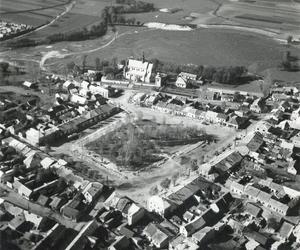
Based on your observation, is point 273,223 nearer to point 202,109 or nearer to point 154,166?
point 154,166

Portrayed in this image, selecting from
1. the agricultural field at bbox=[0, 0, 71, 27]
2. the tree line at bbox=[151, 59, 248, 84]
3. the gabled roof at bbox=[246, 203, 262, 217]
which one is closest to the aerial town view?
the gabled roof at bbox=[246, 203, 262, 217]

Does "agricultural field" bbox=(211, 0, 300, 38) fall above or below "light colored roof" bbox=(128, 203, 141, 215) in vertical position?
above

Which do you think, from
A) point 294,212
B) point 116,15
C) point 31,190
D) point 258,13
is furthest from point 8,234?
point 258,13

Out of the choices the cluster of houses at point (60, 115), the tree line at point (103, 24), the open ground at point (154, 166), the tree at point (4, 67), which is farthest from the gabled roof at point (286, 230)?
the tree line at point (103, 24)

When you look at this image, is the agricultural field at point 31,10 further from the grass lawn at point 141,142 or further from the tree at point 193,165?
the tree at point 193,165

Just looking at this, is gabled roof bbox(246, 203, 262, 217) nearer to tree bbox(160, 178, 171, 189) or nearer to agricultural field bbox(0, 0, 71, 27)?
tree bbox(160, 178, 171, 189)

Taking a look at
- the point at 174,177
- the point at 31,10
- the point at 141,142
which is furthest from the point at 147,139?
the point at 31,10
